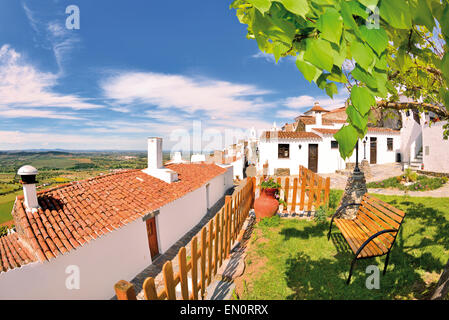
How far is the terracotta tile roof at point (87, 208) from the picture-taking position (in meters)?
4.94

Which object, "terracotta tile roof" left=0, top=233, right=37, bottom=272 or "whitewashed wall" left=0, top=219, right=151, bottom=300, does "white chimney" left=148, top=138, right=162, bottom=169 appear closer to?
"whitewashed wall" left=0, top=219, right=151, bottom=300

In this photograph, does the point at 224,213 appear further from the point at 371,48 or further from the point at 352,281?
the point at 371,48

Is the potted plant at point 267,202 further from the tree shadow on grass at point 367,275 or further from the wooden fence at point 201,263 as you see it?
the tree shadow on grass at point 367,275

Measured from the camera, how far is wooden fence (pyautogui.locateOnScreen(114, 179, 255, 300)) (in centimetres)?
216

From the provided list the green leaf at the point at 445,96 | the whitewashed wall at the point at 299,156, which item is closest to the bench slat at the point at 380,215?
the green leaf at the point at 445,96

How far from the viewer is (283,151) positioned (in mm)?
19453

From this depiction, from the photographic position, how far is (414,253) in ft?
13.9

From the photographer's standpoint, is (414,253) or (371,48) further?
(414,253)

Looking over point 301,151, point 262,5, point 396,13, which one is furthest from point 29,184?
point 301,151

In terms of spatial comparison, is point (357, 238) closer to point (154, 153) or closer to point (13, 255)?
point (13, 255)

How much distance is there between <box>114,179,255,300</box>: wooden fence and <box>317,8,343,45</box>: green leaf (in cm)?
238

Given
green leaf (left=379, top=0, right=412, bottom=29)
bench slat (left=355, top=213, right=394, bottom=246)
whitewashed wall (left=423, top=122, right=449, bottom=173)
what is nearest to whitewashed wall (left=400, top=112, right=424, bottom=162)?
whitewashed wall (left=423, top=122, right=449, bottom=173)
